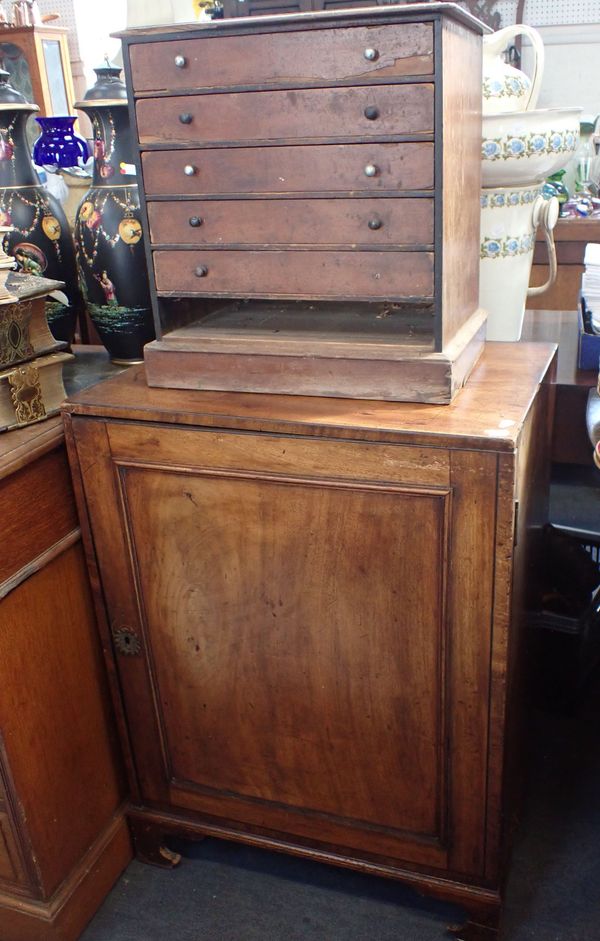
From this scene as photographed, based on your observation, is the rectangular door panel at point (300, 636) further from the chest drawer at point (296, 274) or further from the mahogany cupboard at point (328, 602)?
the chest drawer at point (296, 274)

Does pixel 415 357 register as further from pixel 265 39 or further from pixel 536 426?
pixel 265 39

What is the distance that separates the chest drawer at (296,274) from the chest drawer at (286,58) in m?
0.21

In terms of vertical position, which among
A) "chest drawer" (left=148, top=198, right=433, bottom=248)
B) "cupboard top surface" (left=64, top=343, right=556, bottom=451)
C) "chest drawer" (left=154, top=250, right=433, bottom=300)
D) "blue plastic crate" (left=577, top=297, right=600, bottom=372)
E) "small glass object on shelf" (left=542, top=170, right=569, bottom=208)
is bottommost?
"blue plastic crate" (left=577, top=297, right=600, bottom=372)

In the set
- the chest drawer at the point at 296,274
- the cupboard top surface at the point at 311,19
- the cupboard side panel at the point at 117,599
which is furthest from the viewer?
the cupboard side panel at the point at 117,599

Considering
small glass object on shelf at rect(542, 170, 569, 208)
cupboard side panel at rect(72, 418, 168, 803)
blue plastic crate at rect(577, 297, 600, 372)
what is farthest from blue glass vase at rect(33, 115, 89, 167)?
small glass object on shelf at rect(542, 170, 569, 208)

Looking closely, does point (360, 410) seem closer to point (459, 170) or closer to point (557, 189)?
point (459, 170)

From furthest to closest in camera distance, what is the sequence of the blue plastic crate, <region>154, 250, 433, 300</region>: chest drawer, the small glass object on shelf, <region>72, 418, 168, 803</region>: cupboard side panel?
the small glass object on shelf, the blue plastic crate, <region>72, 418, 168, 803</region>: cupboard side panel, <region>154, 250, 433, 300</region>: chest drawer

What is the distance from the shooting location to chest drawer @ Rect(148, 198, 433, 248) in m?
1.03

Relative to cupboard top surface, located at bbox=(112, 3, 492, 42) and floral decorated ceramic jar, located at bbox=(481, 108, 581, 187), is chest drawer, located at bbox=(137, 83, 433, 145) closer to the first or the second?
cupboard top surface, located at bbox=(112, 3, 492, 42)

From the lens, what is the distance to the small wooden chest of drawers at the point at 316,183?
0.98 m

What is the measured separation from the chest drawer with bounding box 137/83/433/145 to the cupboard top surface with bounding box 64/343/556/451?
337 mm

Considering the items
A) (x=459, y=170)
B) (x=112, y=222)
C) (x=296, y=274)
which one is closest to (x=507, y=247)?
(x=459, y=170)

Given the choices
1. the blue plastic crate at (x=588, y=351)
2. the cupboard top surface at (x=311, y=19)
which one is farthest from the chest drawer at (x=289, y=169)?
the blue plastic crate at (x=588, y=351)

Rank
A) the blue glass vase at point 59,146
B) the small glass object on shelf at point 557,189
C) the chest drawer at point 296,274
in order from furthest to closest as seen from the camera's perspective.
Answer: the small glass object on shelf at point 557,189
the blue glass vase at point 59,146
the chest drawer at point 296,274
